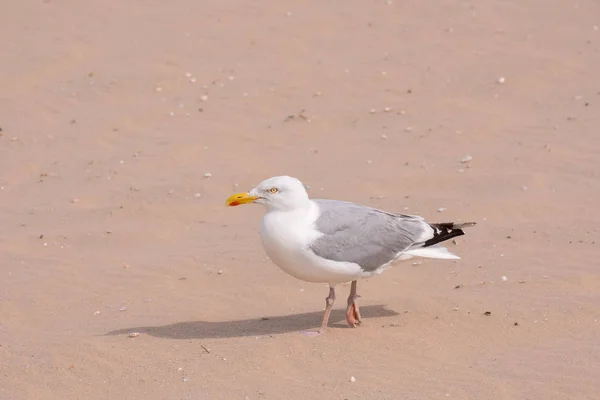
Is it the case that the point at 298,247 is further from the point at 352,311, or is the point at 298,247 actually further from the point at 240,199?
the point at 352,311

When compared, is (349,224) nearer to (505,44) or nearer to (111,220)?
(111,220)

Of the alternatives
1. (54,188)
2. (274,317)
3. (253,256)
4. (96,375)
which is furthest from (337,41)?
(96,375)

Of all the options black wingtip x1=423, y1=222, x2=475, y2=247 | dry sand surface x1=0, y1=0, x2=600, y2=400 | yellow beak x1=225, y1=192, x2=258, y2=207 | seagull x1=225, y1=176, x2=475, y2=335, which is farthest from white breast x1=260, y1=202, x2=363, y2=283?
black wingtip x1=423, y1=222, x2=475, y2=247

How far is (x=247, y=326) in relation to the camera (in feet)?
24.9

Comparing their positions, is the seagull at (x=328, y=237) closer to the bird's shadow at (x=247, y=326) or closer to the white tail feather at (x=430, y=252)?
the white tail feather at (x=430, y=252)

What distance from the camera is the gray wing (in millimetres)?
7098

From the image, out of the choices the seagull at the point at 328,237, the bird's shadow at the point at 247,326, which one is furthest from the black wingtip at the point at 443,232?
the bird's shadow at the point at 247,326

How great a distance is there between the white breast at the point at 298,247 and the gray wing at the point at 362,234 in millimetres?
51

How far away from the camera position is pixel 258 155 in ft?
39.4

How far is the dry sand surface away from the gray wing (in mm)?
522

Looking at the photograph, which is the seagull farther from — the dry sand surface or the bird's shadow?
the dry sand surface

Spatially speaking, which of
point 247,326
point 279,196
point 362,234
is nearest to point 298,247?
point 279,196

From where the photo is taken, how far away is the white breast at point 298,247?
6.97 metres

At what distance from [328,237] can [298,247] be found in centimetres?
25
